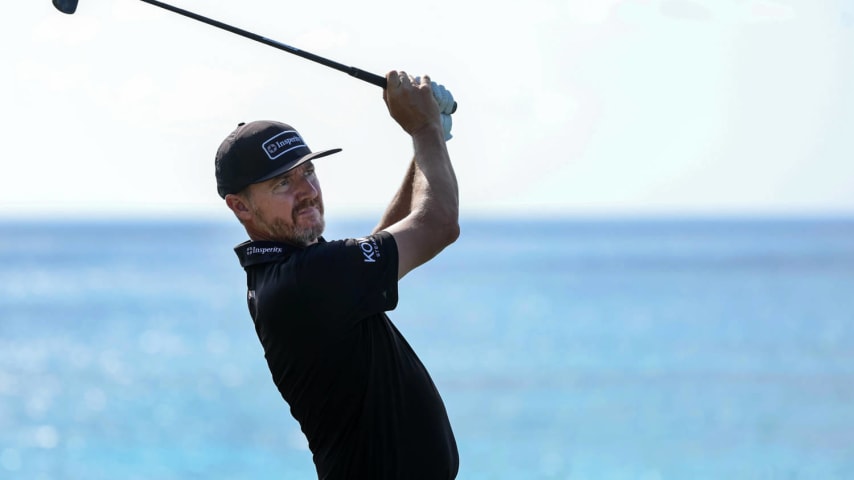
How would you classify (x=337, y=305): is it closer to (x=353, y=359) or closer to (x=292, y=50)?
(x=353, y=359)

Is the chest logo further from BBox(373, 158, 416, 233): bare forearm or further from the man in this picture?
BBox(373, 158, 416, 233): bare forearm

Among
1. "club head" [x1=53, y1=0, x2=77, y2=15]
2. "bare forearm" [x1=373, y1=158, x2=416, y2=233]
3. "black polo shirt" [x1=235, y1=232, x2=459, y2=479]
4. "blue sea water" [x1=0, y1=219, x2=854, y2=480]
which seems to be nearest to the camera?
"black polo shirt" [x1=235, y1=232, x2=459, y2=479]

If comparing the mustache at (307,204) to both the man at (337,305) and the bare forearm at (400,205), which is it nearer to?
the man at (337,305)

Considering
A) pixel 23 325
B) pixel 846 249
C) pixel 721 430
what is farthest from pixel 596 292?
pixel 846 249

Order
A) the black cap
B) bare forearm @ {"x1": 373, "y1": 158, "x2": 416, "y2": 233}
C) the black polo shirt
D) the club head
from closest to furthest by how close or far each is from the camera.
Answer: the black polo shirt → the black cap → bare forearm @ {"x1": 373, "y1": 158, "x2": 416, "y2": 233} → the club head

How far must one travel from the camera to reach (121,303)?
47.1m

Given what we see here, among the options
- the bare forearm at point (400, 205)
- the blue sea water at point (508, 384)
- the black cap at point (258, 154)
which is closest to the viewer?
the black cap at point (258, 154)

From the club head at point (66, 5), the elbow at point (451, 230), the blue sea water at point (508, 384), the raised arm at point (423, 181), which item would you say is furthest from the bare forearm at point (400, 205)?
the blue sea water at point (508, 384)

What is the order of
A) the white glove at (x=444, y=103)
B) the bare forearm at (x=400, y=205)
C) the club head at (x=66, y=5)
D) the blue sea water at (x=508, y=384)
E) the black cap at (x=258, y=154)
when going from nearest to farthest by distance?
1. the black cap at (x=258, y=154)
2. the white glove at (x=444, y=103)
3. the bare forearm at (x=400, y=205)
4. the club head at (x=66, y=5)
5. the blue sea water at (x=508, y=384)

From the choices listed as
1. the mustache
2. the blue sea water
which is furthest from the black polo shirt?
the blue sea water

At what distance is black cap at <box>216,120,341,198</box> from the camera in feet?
12.6

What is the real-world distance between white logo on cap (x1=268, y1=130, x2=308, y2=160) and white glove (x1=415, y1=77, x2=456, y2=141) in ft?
1.39

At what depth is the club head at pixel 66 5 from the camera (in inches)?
177

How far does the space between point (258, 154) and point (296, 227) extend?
0.75 ft
